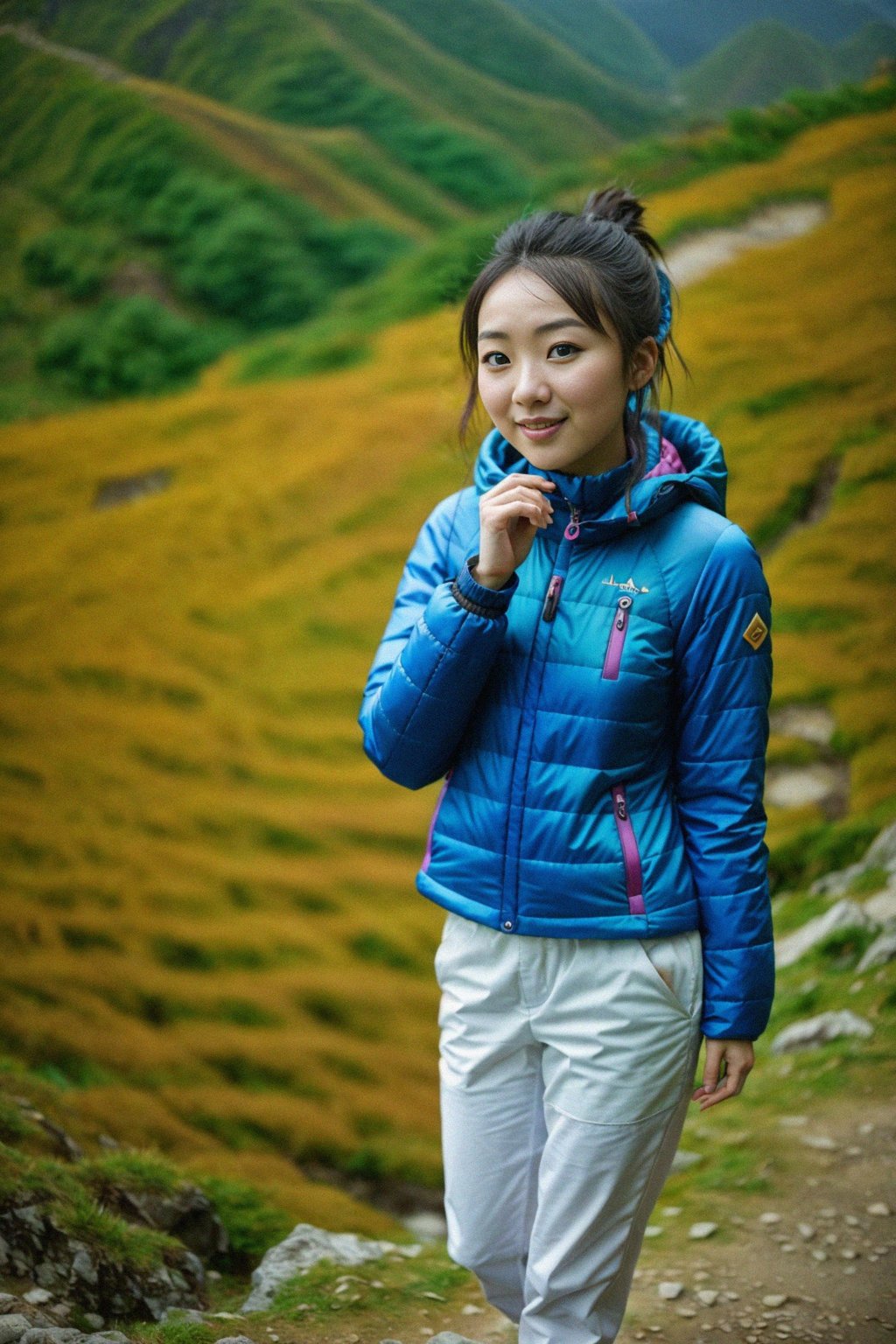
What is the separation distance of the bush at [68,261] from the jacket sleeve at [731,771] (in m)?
4.52

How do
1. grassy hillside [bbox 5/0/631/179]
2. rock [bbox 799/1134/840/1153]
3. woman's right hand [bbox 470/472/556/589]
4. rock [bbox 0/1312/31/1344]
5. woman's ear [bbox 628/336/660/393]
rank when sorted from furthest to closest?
1. grassy hillside [bbox 5/0/631/179]
2. rock [bbox 799/1134/840/1153]
3. rock [bbox 0/1312/31/1344]
4. woman's ear [bbox 628/336/660/393]
5. woman's right hand [bbox 470/472/556/589]

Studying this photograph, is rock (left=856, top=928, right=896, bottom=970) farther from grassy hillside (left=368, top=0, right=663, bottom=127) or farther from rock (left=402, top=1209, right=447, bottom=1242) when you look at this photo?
grassy hillside (left=368, top=0, right=663, bottom=127)

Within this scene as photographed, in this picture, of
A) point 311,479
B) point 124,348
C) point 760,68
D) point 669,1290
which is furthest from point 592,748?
point 760,68

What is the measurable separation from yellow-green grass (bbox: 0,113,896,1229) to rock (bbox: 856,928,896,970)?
58cm

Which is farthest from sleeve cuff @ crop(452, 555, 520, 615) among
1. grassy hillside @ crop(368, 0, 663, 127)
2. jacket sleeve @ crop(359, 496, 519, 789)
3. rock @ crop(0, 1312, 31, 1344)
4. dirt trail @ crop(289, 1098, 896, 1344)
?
grassy hillside @ crop(368, 0, 663, 127)

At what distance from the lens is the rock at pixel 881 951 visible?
9.73 ft

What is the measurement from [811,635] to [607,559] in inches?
105

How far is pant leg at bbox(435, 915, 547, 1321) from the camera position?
1.54 metres

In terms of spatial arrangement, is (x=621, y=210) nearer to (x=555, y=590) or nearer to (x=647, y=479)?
(x=647, y=479)

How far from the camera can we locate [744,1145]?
104 inches

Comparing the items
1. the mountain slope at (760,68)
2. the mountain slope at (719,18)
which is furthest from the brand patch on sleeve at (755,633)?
the mountain slope at (719,18)

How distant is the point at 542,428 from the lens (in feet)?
4.81

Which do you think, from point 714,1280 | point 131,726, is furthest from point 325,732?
point 714,1280

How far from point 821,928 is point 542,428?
2.19m
